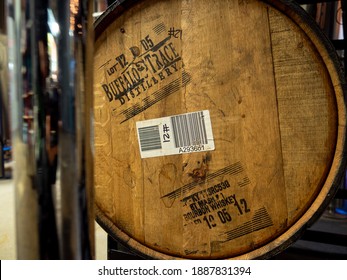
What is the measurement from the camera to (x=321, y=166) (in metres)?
0.81

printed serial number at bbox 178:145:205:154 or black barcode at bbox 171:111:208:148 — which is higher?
black barcode at bbox 171:111:208:148

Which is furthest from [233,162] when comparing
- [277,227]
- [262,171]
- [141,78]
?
[141,78]

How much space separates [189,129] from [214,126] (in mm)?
83

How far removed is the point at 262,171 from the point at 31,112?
68 centimetres

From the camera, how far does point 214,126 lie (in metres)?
0.89

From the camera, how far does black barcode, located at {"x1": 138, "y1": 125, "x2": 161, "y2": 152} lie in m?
0.97

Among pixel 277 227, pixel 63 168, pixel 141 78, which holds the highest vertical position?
pixel 141 78

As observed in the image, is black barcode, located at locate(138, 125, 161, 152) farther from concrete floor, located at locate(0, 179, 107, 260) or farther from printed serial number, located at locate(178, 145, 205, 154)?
concrete floor, located at locate(0, 179, 107, 260)
